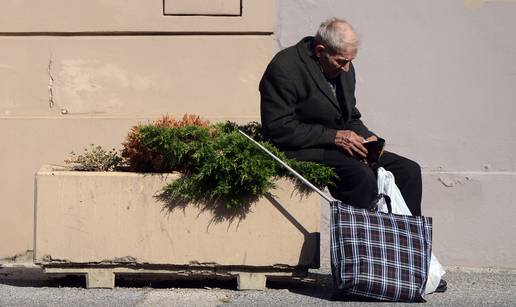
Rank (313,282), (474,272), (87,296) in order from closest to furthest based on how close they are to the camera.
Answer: (87,296) < (313,282) < (474,272)

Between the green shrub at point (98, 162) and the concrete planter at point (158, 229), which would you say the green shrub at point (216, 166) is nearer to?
the concrete planter at point (158, 229)

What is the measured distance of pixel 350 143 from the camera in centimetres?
577

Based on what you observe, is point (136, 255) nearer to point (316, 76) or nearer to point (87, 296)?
point (87, 296)

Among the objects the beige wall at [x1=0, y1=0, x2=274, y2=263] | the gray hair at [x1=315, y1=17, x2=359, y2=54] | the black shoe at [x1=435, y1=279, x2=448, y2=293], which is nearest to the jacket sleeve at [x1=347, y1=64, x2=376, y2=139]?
the gray hair at [x1=315, y1=17, x2=359, y2=54]

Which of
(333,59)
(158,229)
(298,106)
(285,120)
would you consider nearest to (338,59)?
(333,59)

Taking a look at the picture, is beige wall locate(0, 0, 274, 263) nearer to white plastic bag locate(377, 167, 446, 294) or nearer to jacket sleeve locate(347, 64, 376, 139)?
jacket sleeve locate(347, 64, 376, 139)

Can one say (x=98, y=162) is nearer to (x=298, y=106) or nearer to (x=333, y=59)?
(x=298, y=106)

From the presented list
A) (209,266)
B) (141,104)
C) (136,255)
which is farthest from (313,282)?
(141,104)

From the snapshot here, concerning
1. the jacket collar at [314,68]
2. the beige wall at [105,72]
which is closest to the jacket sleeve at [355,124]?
the jacket collar at [314,68]

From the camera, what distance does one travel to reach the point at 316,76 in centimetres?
584

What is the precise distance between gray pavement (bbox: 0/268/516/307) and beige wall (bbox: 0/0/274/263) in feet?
4.08

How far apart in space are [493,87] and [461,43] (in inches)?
14.9

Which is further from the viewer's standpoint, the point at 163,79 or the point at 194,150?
the point at 163,79

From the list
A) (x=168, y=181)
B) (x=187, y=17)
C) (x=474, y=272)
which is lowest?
(x=474, y=272)
